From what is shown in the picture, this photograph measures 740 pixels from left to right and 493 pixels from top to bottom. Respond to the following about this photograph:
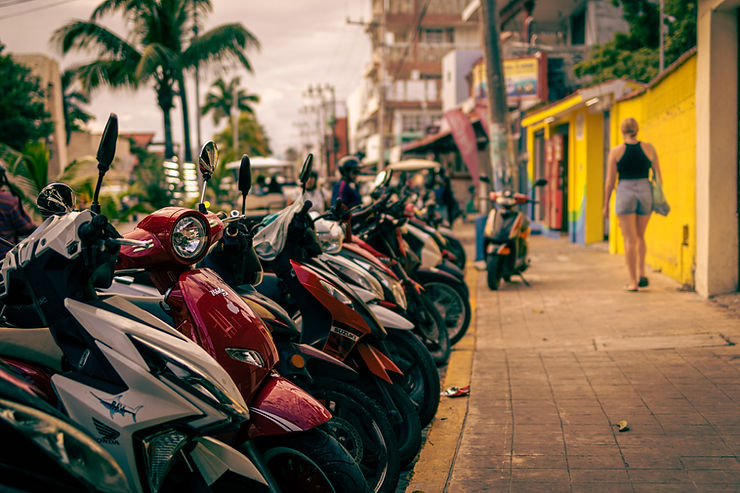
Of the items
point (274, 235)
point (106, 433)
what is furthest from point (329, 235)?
point (106, 433)

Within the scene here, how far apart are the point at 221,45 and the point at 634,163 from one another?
Answer: 1676 centimetres

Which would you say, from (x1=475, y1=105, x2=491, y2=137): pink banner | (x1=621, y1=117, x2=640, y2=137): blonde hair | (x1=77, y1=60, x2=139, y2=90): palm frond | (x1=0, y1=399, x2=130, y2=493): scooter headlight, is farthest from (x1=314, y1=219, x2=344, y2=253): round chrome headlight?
(x1=77, y1=60, x2=139, y2=90): palm frond

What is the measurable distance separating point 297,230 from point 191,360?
60.5 inches

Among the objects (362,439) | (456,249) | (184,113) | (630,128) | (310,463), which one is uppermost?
(184,113)

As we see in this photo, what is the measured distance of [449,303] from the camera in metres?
6.59

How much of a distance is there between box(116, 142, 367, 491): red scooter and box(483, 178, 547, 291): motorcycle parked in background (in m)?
6.95

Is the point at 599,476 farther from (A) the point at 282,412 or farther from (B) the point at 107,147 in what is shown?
(B) the point at 107,147

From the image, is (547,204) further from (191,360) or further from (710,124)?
(191,360)

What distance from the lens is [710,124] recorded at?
7512 millimetres

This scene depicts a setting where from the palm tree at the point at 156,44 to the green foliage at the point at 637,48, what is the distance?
10740 mm

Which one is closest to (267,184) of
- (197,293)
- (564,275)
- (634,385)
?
(564,275)

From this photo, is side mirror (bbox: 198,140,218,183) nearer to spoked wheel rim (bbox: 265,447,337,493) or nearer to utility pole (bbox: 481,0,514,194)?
spoked wheel rim (bbox: 265,447,337,493)

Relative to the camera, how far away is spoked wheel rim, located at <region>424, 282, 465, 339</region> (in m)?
6.53

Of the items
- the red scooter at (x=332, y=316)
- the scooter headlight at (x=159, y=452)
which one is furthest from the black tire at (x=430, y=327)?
the scooter headlight at (x=159, y=452)
